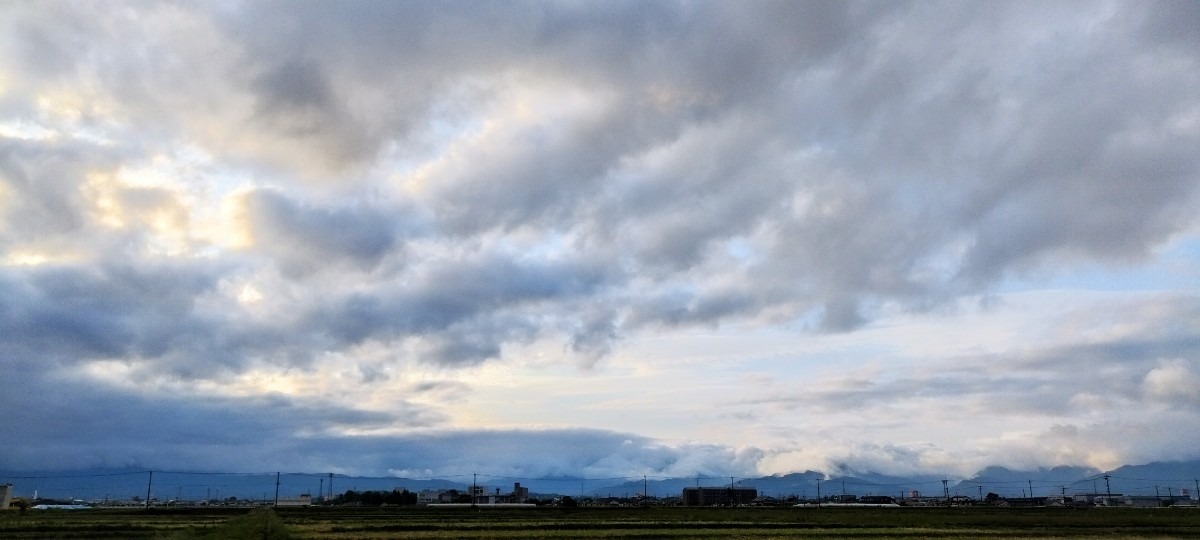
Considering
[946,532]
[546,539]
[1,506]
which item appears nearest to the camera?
[546,539]

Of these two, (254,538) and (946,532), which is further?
(946,532)

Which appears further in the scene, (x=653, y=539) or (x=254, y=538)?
(x=653, y=539)

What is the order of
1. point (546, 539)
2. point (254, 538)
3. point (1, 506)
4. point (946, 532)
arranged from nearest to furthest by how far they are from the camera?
1. point (254, 538)
2. point (546, 539)
3. point (946, 532)
4. point (1, 506)

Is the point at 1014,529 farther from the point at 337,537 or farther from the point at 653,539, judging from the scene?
the point at 337,537

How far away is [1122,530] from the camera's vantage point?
76.9 m

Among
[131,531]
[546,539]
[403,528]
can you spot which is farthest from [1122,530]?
[131,531]

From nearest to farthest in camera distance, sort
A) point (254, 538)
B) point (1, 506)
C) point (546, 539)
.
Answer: point (254, 538) < point (546, 539) < point (1, 506)

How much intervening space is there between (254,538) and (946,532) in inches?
2177

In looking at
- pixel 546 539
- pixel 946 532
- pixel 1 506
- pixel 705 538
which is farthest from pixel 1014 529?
pixel 1 506

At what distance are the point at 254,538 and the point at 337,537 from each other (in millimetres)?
11110

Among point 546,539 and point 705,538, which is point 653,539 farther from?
point 546,539

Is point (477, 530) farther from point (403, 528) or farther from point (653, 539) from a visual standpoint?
point (653, 539)

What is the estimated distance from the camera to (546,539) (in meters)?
61.3

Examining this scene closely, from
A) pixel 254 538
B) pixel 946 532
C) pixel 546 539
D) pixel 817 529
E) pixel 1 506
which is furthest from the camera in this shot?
pixel 1 506
